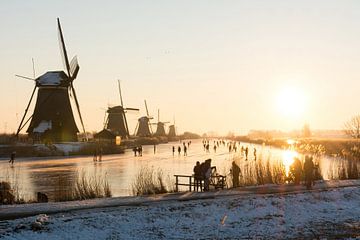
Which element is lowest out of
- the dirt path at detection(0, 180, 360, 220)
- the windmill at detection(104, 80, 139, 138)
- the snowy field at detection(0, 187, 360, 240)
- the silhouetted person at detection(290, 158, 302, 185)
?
the snowy field at detection(0, 187, 360, 240)

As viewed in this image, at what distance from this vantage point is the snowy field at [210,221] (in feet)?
43.7

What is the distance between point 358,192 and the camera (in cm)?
1953

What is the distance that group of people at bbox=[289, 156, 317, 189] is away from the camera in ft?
71.1

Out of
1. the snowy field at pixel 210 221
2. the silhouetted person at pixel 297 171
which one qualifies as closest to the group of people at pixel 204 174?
the snowy field at pixel 210 221

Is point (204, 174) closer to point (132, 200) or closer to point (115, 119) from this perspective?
point (132, 200)

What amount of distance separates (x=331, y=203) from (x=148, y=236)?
26.5 ft

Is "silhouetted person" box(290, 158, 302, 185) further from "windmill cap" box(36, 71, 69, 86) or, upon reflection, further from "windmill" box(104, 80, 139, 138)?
"windmill" box(104, 80, 139, 138)

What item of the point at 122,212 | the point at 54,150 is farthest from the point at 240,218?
the point at 54,150

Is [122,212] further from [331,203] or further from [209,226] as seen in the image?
[331,203]

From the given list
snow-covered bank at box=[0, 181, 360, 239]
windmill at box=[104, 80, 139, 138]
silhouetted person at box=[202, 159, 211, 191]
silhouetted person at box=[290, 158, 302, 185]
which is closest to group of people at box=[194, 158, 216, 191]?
silhouetted person at box=[202, 159, 211, 191]

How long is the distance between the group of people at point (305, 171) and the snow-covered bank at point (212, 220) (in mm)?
3361

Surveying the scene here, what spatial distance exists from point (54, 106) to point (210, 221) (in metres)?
53.1

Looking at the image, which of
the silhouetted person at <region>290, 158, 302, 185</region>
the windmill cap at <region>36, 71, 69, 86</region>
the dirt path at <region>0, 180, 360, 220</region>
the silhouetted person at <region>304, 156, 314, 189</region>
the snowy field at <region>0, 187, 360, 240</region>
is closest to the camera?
the snowy field at <region>0, 187, 360, 240</region>

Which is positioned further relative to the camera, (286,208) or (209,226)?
(286,208)
